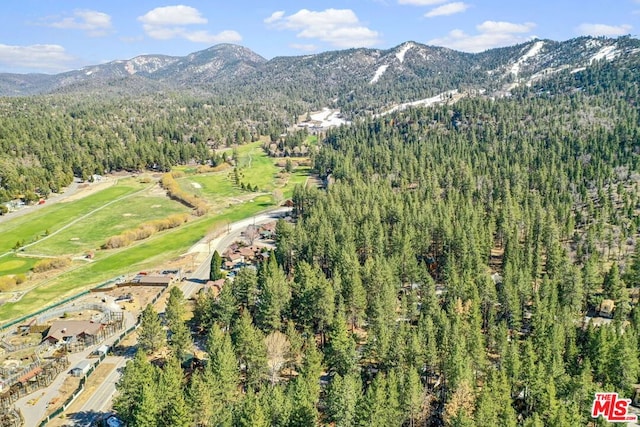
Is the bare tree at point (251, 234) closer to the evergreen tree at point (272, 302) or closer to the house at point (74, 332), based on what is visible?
the evergreen tree at point (272, 302)

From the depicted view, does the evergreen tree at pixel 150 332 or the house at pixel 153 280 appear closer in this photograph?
the evergreen tree at pixel 150 332

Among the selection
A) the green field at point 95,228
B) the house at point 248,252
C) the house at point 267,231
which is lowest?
the house at point 248,252

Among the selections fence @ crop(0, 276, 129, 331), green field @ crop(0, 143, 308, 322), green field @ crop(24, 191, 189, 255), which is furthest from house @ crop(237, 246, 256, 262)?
green field @ crop(24, 191, 189, 255)

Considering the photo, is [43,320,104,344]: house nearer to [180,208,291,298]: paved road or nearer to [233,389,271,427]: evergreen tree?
[180,208,291,298]: paved road

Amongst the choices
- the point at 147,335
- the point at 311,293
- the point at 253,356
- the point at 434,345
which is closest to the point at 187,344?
the point at 147,335

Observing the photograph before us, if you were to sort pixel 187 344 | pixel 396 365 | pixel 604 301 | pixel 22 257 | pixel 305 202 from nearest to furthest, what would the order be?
pixel 396 365 → pixel 187 344 → pixel 604 301 → pixel 22 257 → pixel 305 202

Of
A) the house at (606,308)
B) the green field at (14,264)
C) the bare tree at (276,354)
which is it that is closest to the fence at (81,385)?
the bare tree at (276,354)

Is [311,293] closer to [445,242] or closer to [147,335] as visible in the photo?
[147,335]
